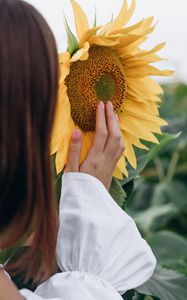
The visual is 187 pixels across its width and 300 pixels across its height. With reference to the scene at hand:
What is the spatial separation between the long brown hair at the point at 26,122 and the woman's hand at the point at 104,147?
125mm

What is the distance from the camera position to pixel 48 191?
1253mm

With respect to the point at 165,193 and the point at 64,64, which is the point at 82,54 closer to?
the point at 64,64

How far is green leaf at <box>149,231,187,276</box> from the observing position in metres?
2.21

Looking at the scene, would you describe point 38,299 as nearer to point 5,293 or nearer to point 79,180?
point 5,293

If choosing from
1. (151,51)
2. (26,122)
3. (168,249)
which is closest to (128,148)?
(151,51)

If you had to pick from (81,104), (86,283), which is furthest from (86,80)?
(86,283)

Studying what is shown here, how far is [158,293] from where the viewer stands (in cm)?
153

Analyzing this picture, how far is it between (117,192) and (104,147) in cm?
9

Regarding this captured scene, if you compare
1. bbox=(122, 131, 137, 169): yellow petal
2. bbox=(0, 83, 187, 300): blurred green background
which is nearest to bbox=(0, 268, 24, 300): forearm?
bbox=(122, 131, 137, 169): yellow petal

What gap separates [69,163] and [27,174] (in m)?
0.13

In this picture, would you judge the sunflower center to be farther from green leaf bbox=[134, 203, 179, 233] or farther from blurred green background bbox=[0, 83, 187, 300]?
green leaf bbox=[134, 203, 179, 233]

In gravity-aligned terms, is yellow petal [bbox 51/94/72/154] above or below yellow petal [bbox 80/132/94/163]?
above

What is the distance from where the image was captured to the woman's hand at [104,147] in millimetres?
1367

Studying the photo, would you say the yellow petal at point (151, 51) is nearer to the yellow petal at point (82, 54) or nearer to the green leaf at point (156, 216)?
the yellow petal at point (82, 54)
